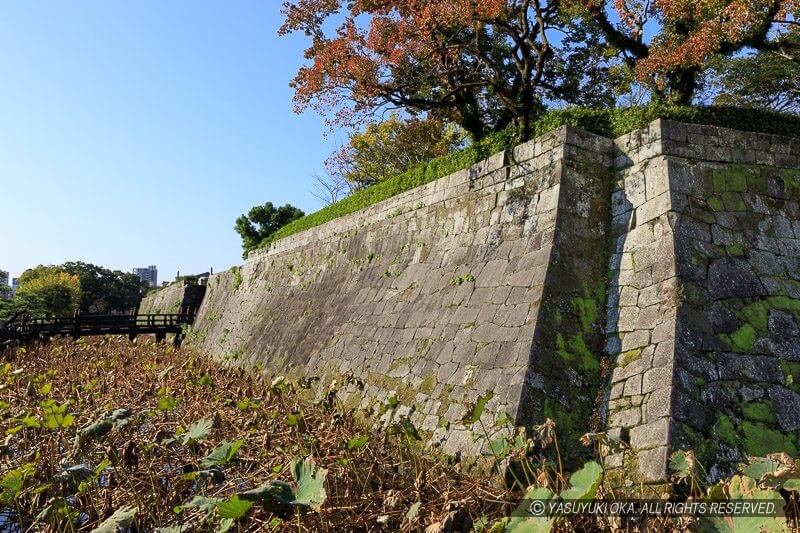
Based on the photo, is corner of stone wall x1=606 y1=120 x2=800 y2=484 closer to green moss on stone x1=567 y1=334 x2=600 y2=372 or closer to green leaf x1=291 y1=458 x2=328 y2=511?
green moss on stone x1=567 y1=334 x2=600 y2=372

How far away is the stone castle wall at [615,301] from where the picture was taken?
481cm

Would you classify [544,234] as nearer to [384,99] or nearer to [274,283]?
[384,99]

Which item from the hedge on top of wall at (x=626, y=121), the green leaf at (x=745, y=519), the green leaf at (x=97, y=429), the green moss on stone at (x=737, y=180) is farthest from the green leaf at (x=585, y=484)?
the hedge on top of wall at (x=626, y=121)

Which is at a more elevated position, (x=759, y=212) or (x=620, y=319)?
(x=759, y=212)

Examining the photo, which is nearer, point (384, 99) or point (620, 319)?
point (620, 319)

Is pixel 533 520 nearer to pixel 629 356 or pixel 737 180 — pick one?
pixel 629 356

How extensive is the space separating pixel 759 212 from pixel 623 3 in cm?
573

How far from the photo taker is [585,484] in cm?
297

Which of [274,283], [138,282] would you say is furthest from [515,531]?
[138,282]

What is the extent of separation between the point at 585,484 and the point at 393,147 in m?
22.6

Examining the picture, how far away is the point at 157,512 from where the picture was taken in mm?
4133

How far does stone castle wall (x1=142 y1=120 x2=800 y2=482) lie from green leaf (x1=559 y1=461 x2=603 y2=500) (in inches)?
47.5

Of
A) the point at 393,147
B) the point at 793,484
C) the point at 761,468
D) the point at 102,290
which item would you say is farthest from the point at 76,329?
the point at 102,290

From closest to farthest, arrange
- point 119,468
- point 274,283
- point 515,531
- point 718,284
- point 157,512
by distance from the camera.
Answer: point 515,531 < point 157,512 < point 119,468 < point 718,284 < point 274,283
